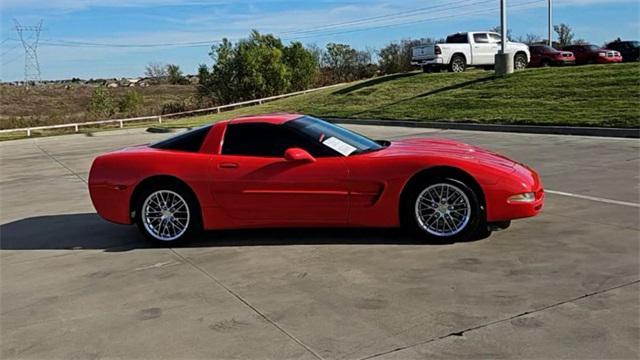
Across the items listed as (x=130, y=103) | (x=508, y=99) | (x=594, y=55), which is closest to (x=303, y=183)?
(x=508, y=99)

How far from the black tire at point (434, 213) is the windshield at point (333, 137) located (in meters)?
0.74

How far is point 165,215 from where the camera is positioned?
6.27 meters

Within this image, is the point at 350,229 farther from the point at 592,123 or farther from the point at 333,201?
the point at 592,123

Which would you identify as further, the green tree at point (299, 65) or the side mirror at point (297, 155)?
the green tree at point (299, 65)

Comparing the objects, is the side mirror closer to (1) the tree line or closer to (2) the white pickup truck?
(2) the white pickup truck

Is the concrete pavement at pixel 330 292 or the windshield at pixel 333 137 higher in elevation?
the windshield at pixel 333 137

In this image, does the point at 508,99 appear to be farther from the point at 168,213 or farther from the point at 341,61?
the point at 341,61

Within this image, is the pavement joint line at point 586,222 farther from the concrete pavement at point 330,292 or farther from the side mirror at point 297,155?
the side mirror at point 297,155

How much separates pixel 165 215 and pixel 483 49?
26.3 metres

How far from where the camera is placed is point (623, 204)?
23.0ft

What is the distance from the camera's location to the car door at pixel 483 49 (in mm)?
29781

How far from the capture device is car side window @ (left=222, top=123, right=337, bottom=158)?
6.13 metres

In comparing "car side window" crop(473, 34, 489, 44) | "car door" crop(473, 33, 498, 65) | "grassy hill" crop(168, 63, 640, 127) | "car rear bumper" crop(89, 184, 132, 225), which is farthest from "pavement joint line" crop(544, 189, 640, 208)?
"car side window" crop(473, 34, 489, 44)

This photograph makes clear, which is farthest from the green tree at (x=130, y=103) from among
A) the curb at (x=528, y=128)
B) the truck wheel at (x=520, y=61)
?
the curb at (x=528, y=128)
